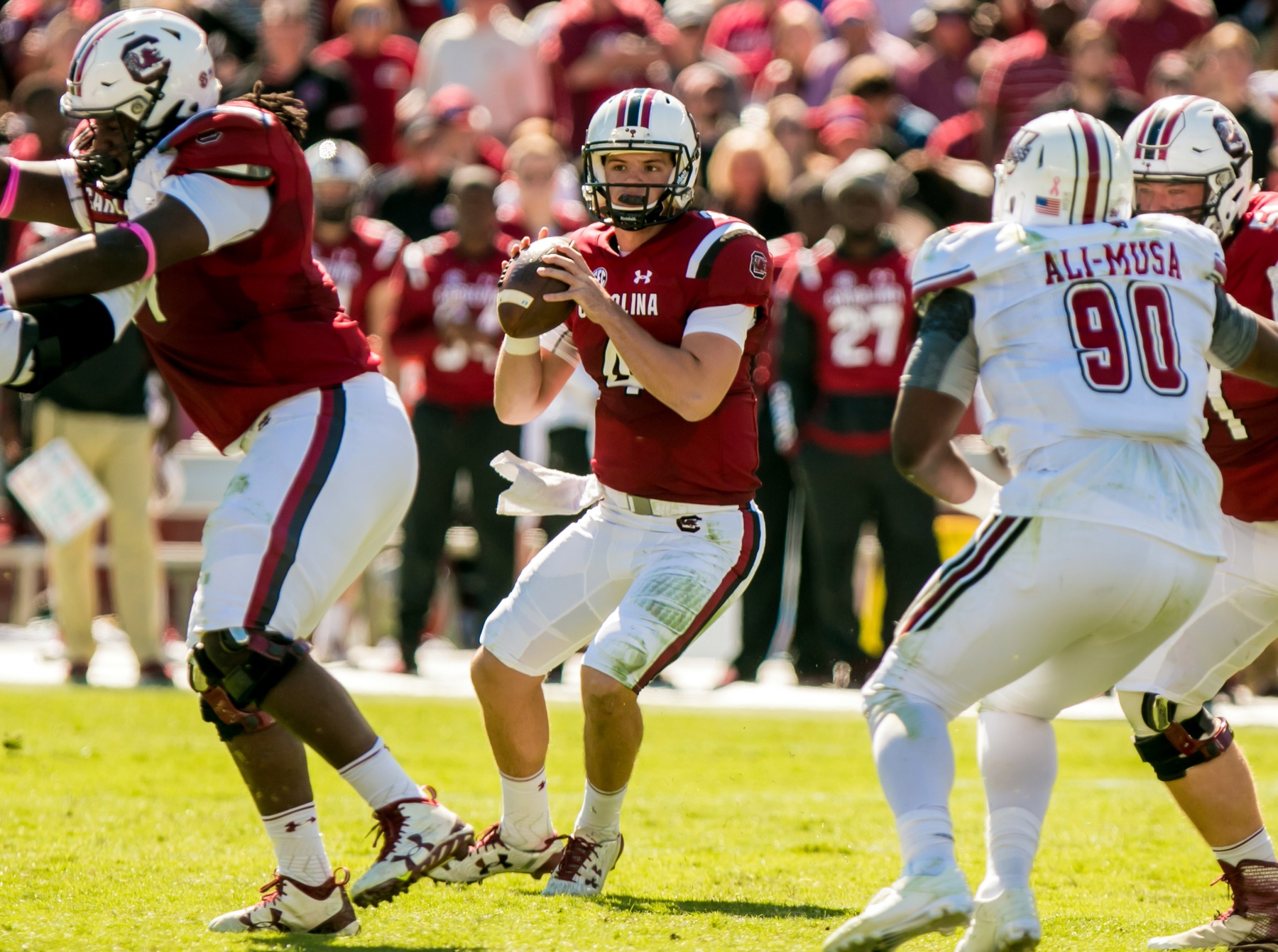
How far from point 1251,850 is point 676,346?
1915 millimetres

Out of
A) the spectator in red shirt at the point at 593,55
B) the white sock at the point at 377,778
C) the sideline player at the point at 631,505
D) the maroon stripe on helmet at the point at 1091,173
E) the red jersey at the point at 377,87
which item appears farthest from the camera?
the red jersey at the point at 377,87

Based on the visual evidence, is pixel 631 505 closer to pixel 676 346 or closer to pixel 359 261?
pixel 676 346

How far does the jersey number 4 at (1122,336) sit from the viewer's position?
351 centimetres

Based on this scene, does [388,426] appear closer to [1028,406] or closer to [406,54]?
[1028,406]

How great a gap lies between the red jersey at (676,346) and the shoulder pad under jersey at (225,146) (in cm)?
96

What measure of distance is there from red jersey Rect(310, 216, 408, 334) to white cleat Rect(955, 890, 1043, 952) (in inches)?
258

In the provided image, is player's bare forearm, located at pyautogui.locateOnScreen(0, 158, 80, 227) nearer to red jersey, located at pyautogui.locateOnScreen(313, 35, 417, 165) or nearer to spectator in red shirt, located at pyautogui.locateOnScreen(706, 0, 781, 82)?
red jersey, located at pyautogui.locateOnScreen(313, 35, 417, 165)

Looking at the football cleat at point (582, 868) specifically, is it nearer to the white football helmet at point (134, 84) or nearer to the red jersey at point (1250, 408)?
the red jersey at point (1250, 408)

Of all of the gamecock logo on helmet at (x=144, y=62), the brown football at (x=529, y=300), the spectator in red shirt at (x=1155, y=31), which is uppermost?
the spectator in red shirt at (x=1155, y=31)

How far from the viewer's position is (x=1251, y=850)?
429 centimetres

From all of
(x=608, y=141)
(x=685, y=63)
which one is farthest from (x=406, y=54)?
(x=608, y=141)

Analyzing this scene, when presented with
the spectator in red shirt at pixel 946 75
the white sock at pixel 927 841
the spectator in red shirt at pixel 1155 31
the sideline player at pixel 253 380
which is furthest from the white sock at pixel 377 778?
the spectator in red shirt at pixel 1155 31

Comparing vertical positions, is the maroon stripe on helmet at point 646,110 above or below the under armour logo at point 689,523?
above

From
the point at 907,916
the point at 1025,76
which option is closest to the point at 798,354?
the point at 1025,76
